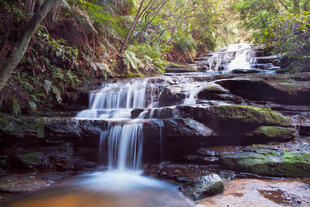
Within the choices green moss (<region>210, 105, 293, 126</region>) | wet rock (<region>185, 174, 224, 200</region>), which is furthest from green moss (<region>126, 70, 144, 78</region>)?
wet rock (<region>185, 174, 224, 200</region>)

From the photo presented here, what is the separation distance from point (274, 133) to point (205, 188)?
2548 millimetres

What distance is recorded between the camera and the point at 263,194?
2982 millimetres

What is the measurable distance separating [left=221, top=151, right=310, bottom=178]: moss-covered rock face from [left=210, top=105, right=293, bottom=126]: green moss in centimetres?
81

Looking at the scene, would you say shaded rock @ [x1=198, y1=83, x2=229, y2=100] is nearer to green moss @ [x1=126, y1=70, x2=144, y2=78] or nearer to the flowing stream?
the flowing stream

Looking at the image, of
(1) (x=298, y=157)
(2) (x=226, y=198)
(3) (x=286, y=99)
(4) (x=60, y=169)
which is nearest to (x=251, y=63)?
(3) (x=286, y=99)

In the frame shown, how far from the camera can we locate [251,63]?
10.7m

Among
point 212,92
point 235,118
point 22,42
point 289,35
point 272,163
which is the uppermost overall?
point 289,35

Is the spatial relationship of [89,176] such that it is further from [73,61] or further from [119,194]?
[73,61]

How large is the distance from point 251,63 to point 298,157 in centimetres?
790

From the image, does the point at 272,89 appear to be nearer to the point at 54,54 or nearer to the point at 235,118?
the point at 235,118

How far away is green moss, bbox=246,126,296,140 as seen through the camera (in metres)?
4.60

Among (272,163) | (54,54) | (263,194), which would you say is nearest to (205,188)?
(263,194)

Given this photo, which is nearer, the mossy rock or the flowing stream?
the flowing stream

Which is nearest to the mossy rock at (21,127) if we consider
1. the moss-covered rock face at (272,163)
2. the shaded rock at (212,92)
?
the moss-covered rock face at (272,163)
